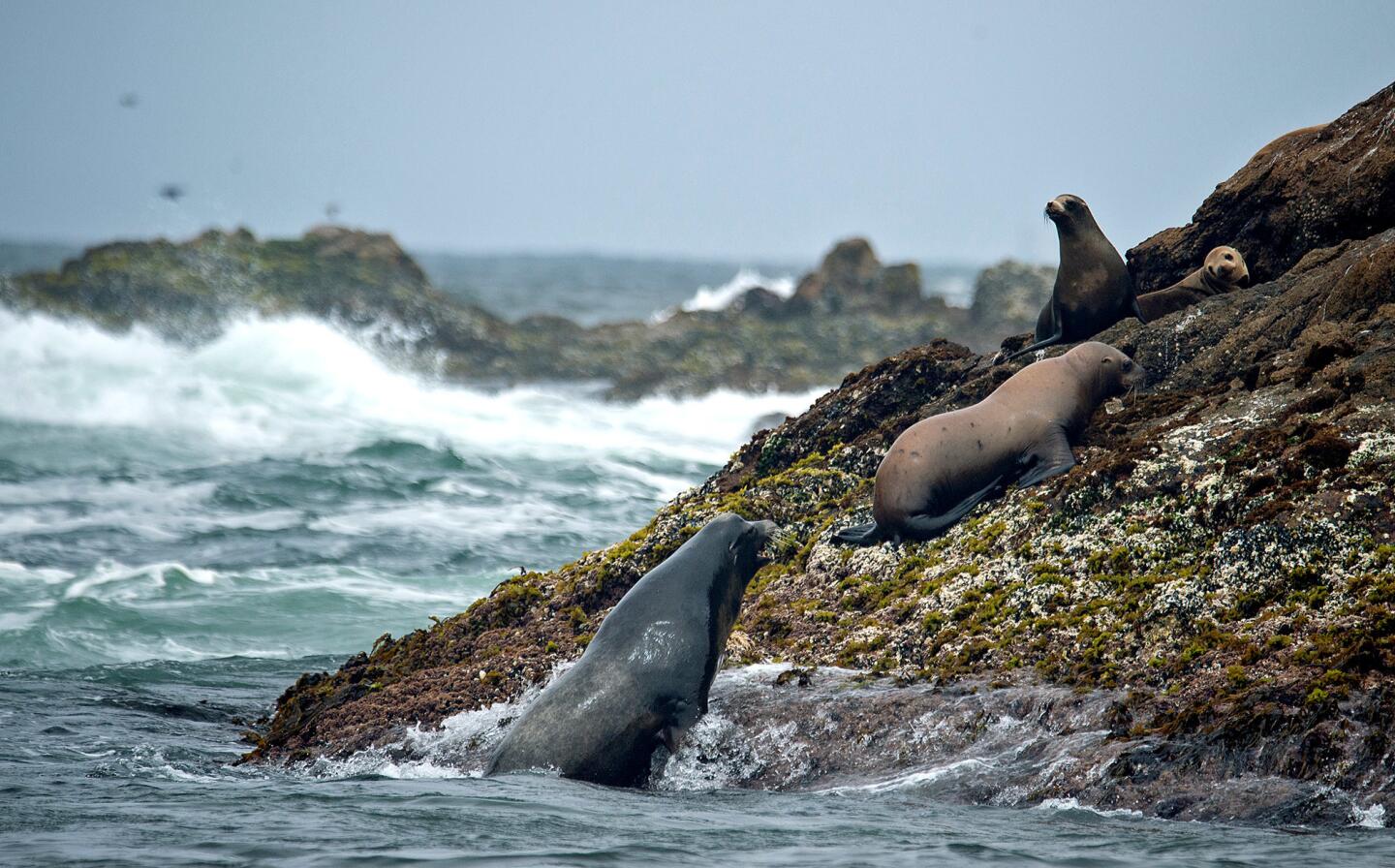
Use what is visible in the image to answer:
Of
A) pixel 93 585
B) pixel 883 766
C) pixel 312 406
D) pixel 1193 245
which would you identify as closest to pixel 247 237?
pixel 312 406

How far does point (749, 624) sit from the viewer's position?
305 inches

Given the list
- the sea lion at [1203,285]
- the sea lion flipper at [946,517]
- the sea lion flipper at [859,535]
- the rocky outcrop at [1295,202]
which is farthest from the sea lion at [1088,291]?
the sea lion flipper at [859,535]

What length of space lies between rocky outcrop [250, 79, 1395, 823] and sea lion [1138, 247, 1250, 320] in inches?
14.8

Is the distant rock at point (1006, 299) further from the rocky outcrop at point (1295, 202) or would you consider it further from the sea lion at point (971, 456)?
the sea lion at point (971, 456)

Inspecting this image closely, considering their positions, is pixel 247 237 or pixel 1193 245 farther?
pixel 247 237

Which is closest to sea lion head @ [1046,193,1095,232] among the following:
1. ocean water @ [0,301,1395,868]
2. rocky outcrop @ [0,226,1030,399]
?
ocean water @ [0,301,1395,868]

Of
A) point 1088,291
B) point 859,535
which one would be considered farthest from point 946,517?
point 1088,291

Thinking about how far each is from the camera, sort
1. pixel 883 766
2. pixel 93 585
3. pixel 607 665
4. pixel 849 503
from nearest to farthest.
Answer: pixel 883 766 → pixel 607 665 → pixel 849 503 → pixel 93 585

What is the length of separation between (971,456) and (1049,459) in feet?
1.39

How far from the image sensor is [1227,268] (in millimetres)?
9086

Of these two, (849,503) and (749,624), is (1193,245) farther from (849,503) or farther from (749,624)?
(749,624)

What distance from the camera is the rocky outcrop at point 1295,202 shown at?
888 cm

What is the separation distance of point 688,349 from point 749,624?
87.9ft

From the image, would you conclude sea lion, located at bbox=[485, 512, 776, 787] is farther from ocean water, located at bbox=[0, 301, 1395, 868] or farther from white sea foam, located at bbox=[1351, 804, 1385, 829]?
white sea foam, located at bbox=[1351, 804, 1385, 829]
